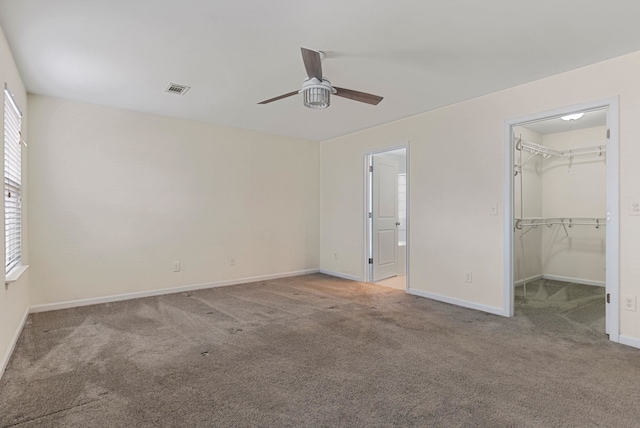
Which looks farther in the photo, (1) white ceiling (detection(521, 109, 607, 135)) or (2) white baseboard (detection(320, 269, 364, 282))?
(2) white baseboard (detection(320, 269, 364, 282))

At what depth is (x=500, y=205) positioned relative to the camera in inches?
141

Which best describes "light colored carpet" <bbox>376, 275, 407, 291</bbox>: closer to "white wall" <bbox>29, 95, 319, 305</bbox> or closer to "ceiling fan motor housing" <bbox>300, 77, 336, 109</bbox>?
"white wall" <bbox>29, 95, 319, 305</bbox>

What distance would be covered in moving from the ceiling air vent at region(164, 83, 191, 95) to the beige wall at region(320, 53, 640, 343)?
8.82ft

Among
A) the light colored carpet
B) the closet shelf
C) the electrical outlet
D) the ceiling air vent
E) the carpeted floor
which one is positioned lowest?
the light colored carpet

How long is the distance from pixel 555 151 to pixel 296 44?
4.79 metres

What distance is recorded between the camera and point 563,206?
18.1 feet

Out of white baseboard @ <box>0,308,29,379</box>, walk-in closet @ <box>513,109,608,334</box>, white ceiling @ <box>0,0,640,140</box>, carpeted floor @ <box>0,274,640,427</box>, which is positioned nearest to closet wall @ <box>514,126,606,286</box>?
walk-in closet @ <box>513,109,608,334</box>

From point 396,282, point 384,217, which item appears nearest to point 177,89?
point 384,217

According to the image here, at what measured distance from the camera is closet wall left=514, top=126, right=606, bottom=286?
512cm

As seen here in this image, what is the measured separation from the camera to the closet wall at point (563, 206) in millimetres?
5125

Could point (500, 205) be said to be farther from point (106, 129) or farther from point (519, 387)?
point (106, 129)

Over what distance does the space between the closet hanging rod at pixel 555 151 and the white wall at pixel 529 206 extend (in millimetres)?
143

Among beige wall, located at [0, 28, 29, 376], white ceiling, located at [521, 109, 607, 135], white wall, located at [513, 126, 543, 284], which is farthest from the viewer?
white wall, located at [513, 126, 543, 284]

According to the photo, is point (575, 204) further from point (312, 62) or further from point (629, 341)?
point (312, 62)
